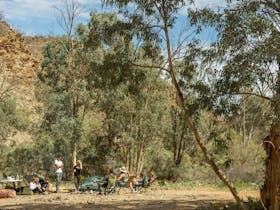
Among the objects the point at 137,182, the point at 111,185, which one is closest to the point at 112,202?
the point at 111,185

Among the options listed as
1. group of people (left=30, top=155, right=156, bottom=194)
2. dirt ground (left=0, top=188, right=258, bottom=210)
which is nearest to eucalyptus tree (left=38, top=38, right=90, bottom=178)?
group of people (left=30, top=155, right=156, bottom=194)

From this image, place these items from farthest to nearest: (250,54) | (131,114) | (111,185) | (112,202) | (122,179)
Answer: (131,114) < (122,179) < (111,185) < (112,202) < (250,54)

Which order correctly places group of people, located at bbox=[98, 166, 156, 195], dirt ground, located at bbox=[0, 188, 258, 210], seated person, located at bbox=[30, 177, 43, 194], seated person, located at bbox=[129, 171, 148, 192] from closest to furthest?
dirt ground, located at bbox=[0, 188, 258, 210]
group of people, located at bbox=[98, 166, 156, 195]
seated person, located at bbox=[30, 177, 43, 194]
seated person, located at bbox=[129, 171, 148, 192]

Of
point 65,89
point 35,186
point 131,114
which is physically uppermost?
point 65,89

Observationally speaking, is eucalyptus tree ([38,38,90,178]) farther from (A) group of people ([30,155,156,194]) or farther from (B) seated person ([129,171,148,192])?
(B) seated person ([129,171,148,192])

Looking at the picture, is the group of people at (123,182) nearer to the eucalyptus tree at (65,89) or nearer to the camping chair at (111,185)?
the camping chair at (111,185)

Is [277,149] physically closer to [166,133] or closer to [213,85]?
[213,85]

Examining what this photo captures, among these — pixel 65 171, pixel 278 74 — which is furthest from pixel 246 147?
pixel 278 74

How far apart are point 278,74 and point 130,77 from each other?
4348mm

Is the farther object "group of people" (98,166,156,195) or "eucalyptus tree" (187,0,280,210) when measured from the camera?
"group of people" (98,166,156,195)

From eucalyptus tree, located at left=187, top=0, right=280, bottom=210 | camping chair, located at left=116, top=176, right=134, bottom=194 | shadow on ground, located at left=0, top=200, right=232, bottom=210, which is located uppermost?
eucalyptus tree, located at left=187, top=0, right=280, bottom=210

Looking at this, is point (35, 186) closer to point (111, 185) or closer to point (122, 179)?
point (111, 185)

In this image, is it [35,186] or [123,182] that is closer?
[35,186]

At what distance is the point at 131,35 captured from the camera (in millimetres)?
11383
